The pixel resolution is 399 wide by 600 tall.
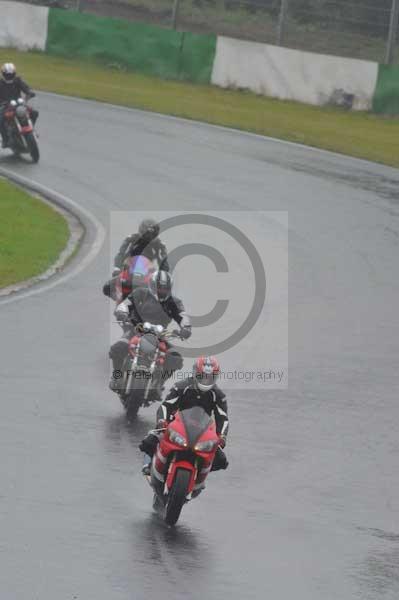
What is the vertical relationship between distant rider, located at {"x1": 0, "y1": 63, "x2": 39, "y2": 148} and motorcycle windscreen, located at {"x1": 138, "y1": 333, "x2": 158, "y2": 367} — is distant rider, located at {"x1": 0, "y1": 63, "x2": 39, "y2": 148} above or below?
above

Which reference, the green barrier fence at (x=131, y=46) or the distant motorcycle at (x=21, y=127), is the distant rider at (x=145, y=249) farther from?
the green barrier fence at (x=131, y=46)

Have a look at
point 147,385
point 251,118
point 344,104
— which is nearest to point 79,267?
point 147,385

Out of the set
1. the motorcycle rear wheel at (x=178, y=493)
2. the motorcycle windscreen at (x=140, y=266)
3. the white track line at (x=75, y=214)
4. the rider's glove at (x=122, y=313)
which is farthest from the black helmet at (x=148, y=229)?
the motorcycle rear wheel at (x=178, y=493)

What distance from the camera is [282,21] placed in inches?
1501

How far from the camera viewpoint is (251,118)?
3459 centimetres

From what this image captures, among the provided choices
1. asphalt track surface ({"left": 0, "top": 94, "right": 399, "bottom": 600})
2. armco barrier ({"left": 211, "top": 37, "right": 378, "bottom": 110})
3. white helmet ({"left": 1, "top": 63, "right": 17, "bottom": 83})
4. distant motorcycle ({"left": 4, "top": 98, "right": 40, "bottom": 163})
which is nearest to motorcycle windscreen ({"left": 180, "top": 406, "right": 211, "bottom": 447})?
asphalt track surface ({"left": 0, "top": 94, "right": 399, "bottom": 600})

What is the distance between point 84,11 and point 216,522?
31.3 meters

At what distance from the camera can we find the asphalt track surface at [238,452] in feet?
33.5

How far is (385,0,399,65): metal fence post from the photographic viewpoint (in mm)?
35844

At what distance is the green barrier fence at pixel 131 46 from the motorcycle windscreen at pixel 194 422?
92.3ft

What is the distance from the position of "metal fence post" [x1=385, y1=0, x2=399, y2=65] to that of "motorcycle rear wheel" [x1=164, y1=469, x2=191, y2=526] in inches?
1063

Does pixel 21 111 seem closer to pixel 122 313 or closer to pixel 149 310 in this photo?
pixel 149 310

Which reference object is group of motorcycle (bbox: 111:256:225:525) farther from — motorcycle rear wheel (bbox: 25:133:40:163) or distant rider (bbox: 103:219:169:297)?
motorcycle rear wheel (bbox: 25:133:40:163)

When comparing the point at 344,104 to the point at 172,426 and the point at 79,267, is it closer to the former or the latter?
the point at 79,267
